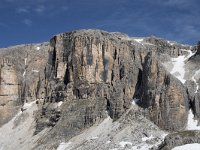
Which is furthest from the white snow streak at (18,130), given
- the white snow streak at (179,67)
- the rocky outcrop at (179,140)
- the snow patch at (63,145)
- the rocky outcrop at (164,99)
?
the rocky outcrop at (179,140)

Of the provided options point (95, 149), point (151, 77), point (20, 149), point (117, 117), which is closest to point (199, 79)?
point (151, 77)

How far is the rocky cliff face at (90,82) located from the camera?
127562mm

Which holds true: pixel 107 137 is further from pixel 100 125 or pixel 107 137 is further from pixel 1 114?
pixel 1 114

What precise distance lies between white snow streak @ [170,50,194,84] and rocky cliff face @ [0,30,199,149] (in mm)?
2592

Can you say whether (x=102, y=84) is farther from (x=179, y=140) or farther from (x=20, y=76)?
(x=179, y=140)

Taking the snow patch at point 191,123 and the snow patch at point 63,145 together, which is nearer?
the snow patch at point 191,123

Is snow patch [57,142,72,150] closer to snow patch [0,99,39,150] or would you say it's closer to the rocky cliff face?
the rocky cliff face

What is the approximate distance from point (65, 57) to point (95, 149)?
4196 cm

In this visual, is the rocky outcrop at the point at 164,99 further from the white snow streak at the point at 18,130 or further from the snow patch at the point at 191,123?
the white snow streak at the point at 18,130

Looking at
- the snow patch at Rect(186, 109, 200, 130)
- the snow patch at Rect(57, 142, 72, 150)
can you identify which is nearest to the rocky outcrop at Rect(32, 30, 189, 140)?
the snow patch at Rect(186, 109, 200, 130)

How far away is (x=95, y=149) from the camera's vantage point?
114688 millimetres

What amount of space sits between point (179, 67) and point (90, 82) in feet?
81.3

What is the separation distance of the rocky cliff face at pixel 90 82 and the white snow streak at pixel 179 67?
2592 millimetres

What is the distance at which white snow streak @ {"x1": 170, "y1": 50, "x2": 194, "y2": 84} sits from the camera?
142 metres
